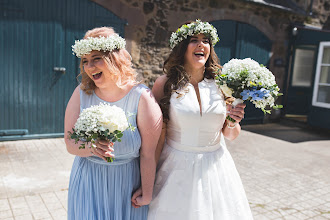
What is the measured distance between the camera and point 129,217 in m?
2.16

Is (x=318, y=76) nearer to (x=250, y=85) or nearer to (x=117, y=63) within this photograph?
(x=250, y=85)

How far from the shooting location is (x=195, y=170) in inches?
91.7

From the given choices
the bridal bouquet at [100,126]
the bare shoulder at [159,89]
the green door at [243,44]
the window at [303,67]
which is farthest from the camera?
the window at [303,67]

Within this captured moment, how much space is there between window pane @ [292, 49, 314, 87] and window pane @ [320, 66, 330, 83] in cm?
167

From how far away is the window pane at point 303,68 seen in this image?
11008 millimetres

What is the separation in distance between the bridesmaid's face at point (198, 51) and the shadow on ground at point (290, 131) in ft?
20.8

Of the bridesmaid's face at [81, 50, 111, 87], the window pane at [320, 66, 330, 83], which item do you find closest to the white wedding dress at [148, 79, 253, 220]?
the bridesmaid's face at [81, 50, 111, 87]

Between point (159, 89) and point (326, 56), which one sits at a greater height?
point (326, 56)

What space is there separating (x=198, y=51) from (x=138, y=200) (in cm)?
121

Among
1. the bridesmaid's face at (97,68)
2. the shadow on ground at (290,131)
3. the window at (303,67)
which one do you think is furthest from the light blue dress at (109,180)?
the window at (303,67)

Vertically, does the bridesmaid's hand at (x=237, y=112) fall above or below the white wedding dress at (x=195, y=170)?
above

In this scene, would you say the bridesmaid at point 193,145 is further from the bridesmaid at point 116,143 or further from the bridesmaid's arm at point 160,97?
the bridesmaid at point 116,143

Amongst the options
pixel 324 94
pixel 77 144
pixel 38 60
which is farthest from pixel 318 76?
pixel 77 144

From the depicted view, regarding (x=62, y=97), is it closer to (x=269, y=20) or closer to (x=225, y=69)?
(x=225, y=69)
